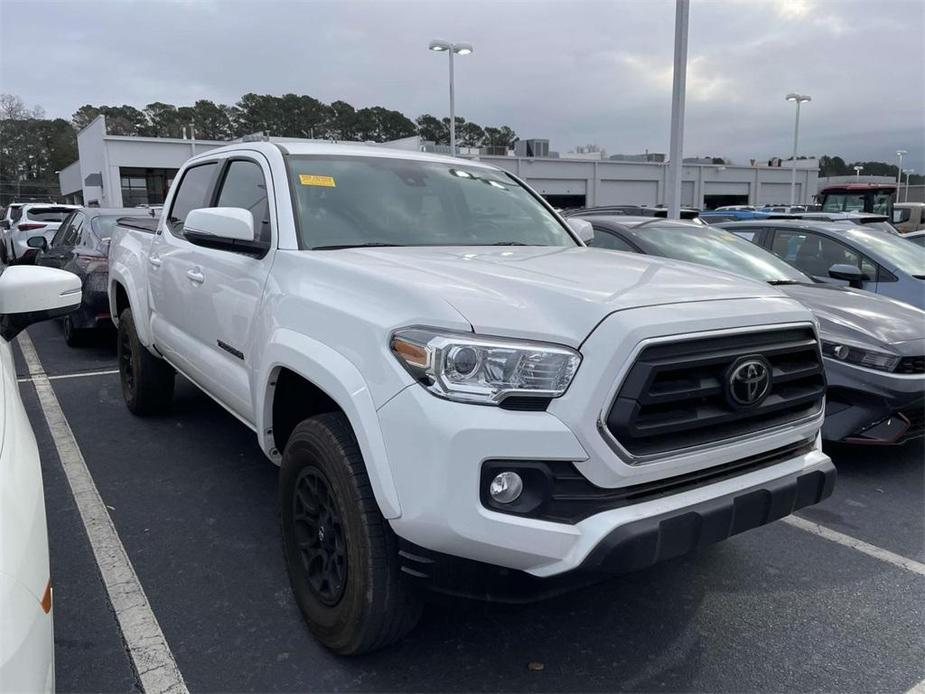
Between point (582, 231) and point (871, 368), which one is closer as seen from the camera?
point (582, 231)

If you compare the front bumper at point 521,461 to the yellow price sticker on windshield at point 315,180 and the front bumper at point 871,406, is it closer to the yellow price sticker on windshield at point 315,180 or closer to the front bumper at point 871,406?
the yellow price sticker on windshield at point 315,180

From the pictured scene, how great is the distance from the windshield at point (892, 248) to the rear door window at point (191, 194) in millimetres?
5956

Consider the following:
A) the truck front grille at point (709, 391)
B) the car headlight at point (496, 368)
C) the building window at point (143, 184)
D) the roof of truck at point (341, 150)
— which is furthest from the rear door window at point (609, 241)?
the building window at point (143, 184)

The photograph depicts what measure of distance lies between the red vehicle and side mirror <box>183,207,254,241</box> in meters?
18.9

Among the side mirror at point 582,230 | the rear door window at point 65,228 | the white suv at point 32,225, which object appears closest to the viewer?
the side mirror at point 582,230

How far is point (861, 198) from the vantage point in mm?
18906

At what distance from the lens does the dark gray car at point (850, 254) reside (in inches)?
253

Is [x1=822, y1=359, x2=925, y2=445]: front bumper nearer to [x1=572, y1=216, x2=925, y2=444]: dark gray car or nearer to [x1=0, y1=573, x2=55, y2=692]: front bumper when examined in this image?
[x1=572, y1=216, x2=925, y2=444]: dark gray car

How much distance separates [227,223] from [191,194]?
1788mm

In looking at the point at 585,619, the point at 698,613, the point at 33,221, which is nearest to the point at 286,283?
the point at 585,619

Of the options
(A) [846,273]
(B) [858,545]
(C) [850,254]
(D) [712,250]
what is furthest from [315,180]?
(C) [850,254]

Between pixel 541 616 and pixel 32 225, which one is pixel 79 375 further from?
pixel 32 225

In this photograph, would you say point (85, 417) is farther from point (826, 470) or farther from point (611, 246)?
point (826, 470)

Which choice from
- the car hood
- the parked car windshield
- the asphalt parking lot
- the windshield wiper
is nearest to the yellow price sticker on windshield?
the windshield wiper
